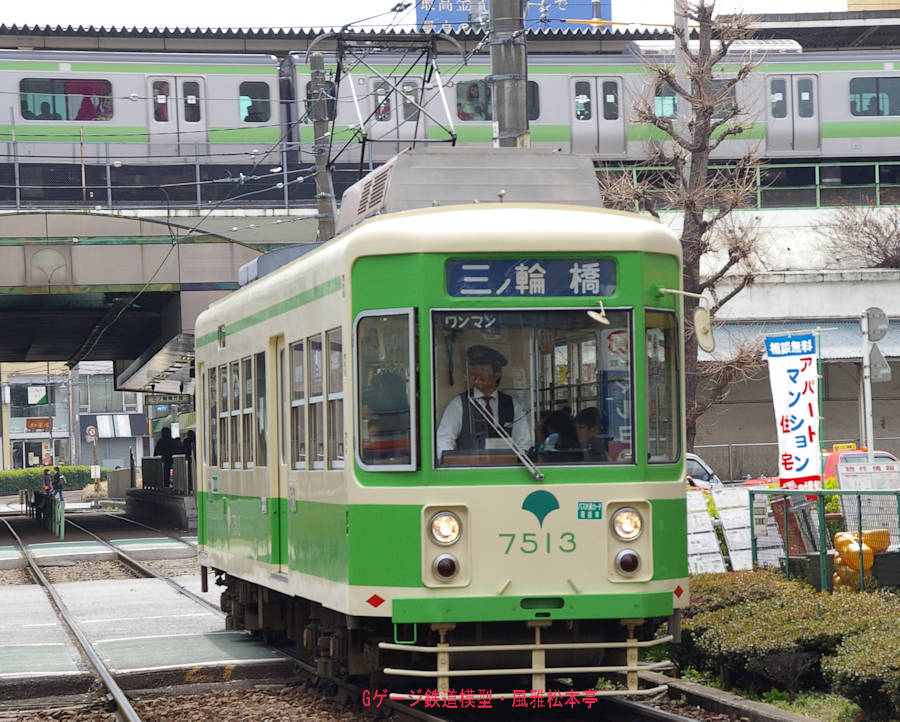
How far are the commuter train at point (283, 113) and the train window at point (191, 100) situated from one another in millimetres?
32

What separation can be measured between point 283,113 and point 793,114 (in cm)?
1232

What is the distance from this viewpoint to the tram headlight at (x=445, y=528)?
8375 millimetres

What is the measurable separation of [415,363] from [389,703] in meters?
2.33

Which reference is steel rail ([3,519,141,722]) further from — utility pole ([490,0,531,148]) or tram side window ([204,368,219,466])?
utility pole ([490,0,531,148])

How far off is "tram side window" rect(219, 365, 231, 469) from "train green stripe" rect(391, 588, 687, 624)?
466cm

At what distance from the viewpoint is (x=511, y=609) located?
8336 mm

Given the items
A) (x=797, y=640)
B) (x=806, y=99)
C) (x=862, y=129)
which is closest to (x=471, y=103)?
(x=806, y=99)

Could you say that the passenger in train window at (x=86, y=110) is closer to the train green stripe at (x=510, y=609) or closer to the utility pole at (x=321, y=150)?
the utility pole at (x=321, y=150)

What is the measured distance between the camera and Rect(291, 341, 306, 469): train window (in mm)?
9922

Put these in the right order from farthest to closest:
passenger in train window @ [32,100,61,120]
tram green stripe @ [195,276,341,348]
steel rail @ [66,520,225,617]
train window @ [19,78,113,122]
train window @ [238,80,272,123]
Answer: train window @ [238,80,272,123] < passenger in train window @ [32,100,61,120] < train window @ [19,78,113,122] < steel rail @ [66,520,225,617] < tram green stripe @ [195,276,341,348]

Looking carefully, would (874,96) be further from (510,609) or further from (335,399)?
(510,609)

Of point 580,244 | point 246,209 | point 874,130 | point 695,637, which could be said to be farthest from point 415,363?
point 874,130

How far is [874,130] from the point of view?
1492 inches

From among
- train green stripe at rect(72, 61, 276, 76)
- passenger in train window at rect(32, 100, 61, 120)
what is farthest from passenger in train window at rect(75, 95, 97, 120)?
train green stripe at rect(72, 61, 276, 76)
